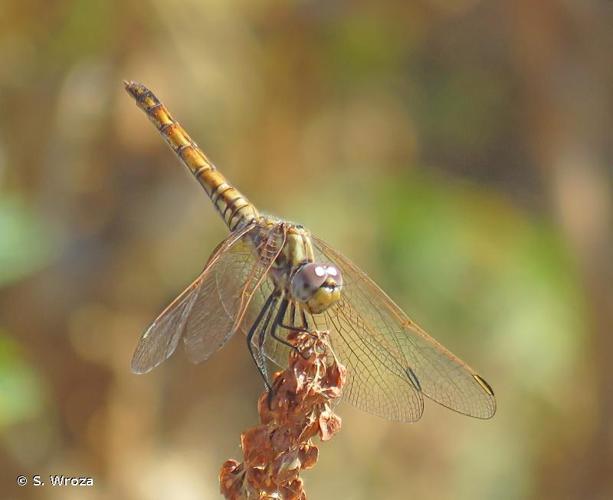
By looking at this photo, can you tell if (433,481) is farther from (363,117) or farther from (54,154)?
(54,154)

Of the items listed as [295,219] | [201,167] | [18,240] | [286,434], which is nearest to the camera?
[286,434]

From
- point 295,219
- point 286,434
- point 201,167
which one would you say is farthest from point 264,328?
point 295,219

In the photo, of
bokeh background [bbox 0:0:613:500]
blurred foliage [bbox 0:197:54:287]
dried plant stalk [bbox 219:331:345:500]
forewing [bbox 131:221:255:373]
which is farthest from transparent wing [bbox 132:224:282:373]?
bokeh background [bbox 0:0:613:500]

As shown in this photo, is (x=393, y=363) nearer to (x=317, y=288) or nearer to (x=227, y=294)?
(x=317, y=288)

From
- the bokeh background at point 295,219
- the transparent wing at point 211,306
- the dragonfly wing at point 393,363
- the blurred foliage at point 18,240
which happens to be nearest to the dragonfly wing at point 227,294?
the transparent wing at point 211,306

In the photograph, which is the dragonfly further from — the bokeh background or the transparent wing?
the bokeh background

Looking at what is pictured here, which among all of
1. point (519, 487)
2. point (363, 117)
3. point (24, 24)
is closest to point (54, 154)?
point (24, 24)

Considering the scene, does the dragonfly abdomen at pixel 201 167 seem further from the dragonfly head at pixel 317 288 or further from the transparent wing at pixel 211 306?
the dragonfly head at pixel 317 288

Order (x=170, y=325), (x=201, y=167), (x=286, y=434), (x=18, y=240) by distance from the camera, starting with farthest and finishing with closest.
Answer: (x=18, y=240)
(x=201, y=167)
(x=170, y=325)
(x=286, y=434)
